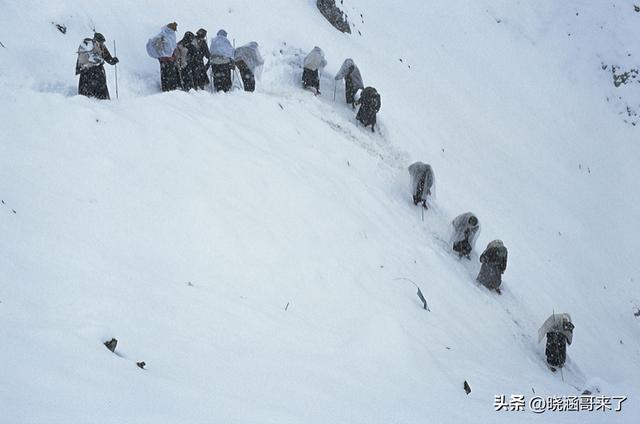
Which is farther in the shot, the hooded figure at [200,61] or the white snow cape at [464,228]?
the white snow cape at [464,228]

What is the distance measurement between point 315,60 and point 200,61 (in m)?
3.45

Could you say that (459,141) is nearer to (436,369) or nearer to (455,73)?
(455,73)

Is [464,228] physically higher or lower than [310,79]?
lower

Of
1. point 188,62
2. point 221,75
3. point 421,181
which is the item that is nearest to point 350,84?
point 421,181

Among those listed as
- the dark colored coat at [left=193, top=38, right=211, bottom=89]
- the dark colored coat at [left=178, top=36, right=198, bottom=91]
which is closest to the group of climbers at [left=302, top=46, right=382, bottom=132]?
the dark colored coat at [left=193, top=38, right=211, bottom=89]

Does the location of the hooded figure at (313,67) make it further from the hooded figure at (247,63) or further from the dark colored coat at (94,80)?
the dark colored coat at (94,80)

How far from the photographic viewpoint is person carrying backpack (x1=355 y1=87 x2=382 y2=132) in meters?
14.2

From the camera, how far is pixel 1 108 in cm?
748

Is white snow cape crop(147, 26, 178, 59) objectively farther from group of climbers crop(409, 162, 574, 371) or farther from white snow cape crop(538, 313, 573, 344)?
white snow cape crop(538, 313, 573, 344)

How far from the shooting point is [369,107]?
14.2 meters

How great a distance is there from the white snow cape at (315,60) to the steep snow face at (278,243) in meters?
0.61

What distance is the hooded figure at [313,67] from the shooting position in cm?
1395

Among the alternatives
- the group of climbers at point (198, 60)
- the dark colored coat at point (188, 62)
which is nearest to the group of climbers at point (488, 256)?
the group of climbers at point (198, 60)

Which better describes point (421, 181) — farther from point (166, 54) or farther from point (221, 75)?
point (166, 54)
